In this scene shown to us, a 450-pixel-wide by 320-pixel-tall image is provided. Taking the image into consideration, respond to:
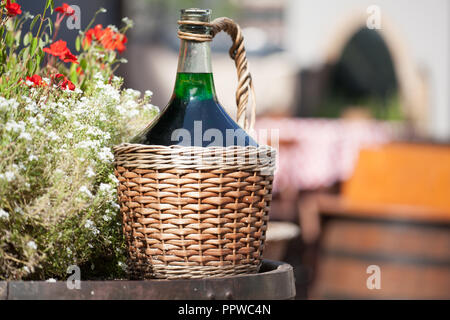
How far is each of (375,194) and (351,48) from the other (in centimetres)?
758

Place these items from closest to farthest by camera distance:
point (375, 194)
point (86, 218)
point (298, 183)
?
point (86, 218) < point (375, 194) < point (298, 183)

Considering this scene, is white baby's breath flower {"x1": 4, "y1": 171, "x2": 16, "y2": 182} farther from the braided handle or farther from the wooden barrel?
the wooden barrel

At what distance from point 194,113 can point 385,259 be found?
2.20 m

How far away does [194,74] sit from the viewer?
118 centimetres

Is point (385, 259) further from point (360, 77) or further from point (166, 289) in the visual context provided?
point (360, 77)

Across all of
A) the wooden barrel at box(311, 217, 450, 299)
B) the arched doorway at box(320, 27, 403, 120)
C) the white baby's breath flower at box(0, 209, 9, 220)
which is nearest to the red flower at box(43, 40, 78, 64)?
the white baby's breath flower at box(0, 209, 9, 220)

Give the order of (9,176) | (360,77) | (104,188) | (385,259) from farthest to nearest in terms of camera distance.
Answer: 1. (360,77)
2. (385,259)
3. (104,188)
4. (9,176)

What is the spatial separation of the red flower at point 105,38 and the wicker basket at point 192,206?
0.34 meters

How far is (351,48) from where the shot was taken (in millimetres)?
10734

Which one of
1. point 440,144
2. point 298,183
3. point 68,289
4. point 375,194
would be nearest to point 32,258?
point 68,289

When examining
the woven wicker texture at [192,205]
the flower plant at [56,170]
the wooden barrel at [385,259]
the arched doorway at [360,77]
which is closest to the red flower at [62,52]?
the flower plant at [56,170]

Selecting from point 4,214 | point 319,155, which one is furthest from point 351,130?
point 4,214

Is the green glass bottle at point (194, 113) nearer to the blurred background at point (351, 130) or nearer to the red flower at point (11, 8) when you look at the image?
the red flower at point (11, 8)
